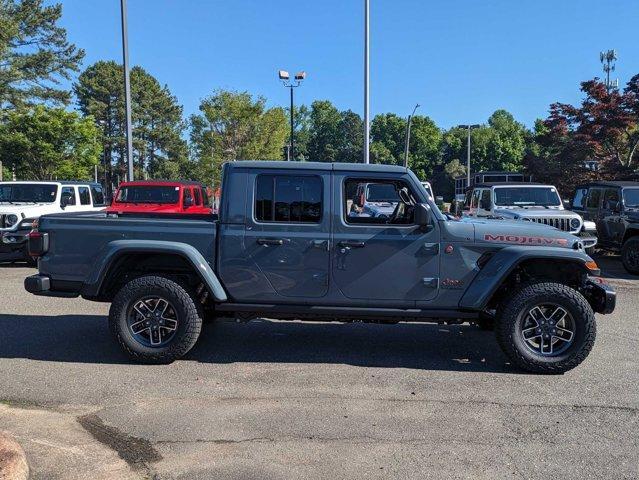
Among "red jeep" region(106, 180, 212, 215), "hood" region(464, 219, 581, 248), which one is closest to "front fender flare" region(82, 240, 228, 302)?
"hood" region(464, 219, 581, 248)

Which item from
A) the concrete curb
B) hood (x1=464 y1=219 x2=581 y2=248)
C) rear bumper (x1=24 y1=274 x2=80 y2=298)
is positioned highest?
hood (x1=464 y1=219 x2=581 y2=248)

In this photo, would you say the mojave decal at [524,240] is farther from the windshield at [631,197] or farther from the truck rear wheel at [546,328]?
the windshield at [631,197]

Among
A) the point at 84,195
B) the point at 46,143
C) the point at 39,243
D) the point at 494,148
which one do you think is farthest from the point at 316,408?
the point at 494,148

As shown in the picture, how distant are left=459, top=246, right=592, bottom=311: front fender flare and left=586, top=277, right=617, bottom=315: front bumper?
0.30 meters

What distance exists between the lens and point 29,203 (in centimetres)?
1391

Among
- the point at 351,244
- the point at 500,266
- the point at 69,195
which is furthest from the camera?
the point at 69,195

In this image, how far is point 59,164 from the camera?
35.0 metres

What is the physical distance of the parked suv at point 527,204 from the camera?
39.1 ft

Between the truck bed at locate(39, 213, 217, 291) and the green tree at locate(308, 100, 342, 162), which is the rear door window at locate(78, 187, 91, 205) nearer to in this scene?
the truck bed at locate(39, 213, 217, 291)

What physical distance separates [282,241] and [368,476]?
2.53 m

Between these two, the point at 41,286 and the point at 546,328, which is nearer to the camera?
the point at 546,328

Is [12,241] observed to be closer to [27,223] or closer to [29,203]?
[27,223]

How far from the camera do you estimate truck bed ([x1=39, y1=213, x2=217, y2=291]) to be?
557 cm

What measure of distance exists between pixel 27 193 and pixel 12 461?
40.4 ft
